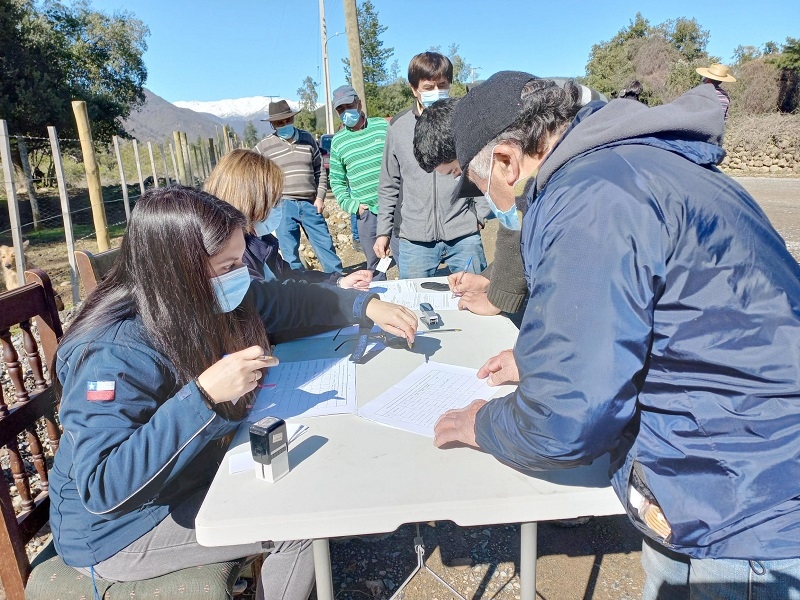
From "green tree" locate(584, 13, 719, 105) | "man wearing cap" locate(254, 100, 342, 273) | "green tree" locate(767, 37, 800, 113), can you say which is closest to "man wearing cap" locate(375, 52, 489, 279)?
"man wearing cap" locate(254, 100, 342, 273)

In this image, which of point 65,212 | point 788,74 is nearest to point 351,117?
point 65,212

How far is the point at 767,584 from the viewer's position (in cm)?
98

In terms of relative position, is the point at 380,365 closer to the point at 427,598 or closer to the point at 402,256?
the point at 427,598

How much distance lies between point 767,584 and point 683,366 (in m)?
0.44

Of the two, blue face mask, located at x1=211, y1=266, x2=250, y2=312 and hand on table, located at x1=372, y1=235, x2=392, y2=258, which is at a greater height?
blue face mask, located at x1=211, y1=266, x2=250, y2=312

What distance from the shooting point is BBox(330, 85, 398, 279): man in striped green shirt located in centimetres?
482

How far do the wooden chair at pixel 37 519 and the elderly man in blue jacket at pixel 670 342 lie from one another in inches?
34.6

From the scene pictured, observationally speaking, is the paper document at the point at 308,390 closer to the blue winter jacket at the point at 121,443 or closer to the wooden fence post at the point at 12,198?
the blue winter jacket at the point at 121,443

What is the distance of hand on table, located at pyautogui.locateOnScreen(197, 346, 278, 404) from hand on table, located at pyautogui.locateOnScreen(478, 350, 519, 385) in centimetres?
60

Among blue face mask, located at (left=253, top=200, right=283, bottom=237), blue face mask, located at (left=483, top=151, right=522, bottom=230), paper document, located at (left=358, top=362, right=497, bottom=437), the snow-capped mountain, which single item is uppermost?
the snow-capped mountain

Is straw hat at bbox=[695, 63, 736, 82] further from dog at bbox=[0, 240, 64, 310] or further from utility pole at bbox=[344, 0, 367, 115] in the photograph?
dog at bbox=[0, 240, 64, 310]

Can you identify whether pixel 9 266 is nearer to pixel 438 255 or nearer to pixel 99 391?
pixel 438 255

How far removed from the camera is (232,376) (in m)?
1.22

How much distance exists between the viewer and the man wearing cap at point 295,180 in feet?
17.8
